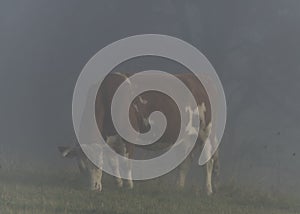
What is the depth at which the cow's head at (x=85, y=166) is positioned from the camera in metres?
8.82

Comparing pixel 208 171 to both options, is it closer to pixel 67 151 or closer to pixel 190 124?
pixel 190 124

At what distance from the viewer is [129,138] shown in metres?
9.58

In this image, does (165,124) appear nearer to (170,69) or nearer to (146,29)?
(170,69)

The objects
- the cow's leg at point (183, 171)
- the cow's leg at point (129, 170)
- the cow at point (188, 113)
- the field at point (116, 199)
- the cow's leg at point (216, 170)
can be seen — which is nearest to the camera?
the field at point (116, 199)

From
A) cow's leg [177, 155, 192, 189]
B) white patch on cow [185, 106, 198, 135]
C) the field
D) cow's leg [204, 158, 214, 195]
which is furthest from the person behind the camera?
white patch on cow [185, 106, 198, 135]

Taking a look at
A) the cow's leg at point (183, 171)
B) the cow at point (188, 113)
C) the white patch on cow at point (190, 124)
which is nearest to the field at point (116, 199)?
the cow's leg at point (183, 171)

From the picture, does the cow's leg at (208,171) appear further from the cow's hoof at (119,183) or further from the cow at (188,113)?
the cow's hoof at (119,183)

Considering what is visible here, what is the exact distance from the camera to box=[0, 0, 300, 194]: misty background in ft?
28.7

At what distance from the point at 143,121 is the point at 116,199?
225 cm

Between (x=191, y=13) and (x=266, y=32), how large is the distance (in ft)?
4.23

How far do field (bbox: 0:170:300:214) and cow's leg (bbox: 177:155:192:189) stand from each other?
0.21m

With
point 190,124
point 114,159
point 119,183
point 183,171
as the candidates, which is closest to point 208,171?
point 183,171

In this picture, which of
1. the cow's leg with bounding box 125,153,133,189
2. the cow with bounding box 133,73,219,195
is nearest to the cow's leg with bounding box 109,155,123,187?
the cow's leg with bounding box 125,153,133,189

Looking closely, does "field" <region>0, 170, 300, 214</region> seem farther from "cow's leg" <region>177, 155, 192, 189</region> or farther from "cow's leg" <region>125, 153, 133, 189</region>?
"cow's leg" <region>177, 155, 192, 189</region>
